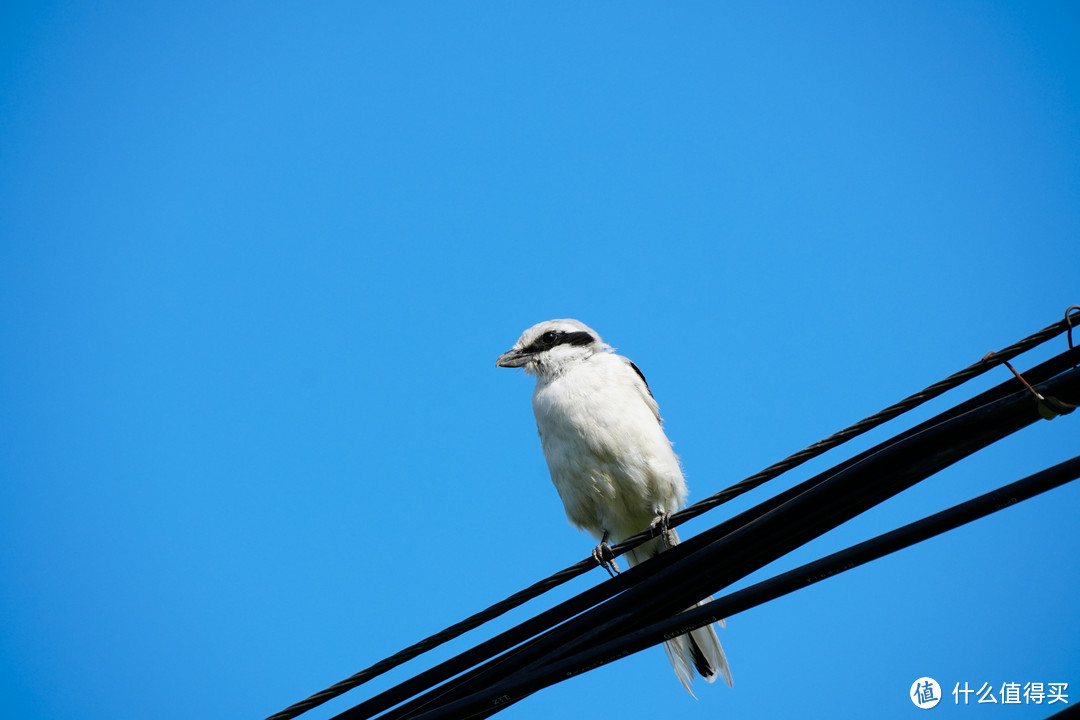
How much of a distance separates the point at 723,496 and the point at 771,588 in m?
0.66

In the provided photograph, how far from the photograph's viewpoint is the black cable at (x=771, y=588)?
2486 millimetres

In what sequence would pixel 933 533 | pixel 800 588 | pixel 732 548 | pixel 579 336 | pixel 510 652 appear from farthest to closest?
1. pixel 579 336
2. pixel 510 652
3. pixel 732 548
4. pixel 800 588
5. pixel 933 533

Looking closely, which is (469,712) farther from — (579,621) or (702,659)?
(702,659)

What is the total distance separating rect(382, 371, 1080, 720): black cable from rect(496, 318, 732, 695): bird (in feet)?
8.41

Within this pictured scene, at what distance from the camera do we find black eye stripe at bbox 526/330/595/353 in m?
7.12

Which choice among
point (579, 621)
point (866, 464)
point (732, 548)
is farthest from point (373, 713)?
point (866, 464)

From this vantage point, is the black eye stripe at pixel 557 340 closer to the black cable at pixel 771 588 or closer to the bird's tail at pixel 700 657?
the bird's tail at pixel 700 657

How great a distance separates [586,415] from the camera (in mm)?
6234

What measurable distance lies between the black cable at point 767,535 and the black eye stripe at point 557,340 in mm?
3777

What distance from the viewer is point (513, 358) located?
286 inches

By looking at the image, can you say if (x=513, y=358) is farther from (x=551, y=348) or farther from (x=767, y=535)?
(x=767, y=535)

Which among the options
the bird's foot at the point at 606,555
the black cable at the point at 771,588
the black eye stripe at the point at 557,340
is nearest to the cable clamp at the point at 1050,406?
the black cable at the point at 771,588

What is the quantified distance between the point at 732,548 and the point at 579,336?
4.08m

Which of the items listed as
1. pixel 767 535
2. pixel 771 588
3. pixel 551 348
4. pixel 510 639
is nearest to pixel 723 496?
pixel 767 535
